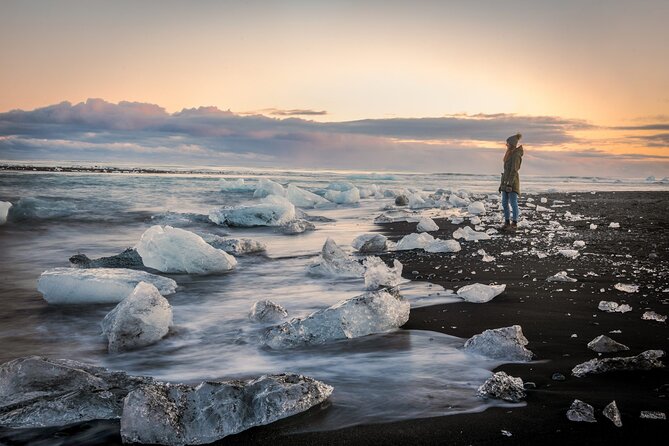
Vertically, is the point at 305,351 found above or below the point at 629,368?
below

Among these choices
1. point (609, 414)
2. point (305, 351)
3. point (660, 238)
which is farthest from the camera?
point (660, 238)

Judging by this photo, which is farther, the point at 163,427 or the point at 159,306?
the point at 159,306

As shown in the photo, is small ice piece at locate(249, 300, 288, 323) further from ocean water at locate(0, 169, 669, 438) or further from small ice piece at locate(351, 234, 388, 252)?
small ice piece at locate(351, 234, 388, 252)

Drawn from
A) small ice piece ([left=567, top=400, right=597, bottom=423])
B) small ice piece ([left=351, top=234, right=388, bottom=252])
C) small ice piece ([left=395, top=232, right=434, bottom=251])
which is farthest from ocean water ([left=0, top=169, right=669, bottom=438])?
small ice piece ([left=395, top=232, right=434, bottom=251])

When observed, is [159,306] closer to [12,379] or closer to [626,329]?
[12,379]

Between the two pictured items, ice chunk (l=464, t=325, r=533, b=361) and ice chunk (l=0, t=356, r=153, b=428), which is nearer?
ice chunk (l=0, t=356, r=153, b=428)

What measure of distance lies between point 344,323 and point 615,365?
5.48 feet

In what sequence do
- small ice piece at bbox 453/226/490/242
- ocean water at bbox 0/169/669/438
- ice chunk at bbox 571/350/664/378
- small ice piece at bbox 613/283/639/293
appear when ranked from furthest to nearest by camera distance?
small ice piece at bbox 453/226/490/242 < small ice piece at bbox 613/283/639/293 < ice chunk at bbox 571/350/664/378 < ocean water at bbox 0/169/669/438

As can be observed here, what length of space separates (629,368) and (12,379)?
318cm

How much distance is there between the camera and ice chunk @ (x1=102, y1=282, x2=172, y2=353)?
11.6 ft

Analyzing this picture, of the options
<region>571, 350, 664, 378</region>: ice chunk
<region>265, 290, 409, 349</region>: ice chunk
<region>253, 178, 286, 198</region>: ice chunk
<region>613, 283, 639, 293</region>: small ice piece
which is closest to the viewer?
<region>571, 350, 664, 378</region>: ice chunk

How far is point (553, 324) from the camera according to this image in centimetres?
359

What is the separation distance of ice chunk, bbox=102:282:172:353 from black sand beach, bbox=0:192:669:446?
133 centimetres

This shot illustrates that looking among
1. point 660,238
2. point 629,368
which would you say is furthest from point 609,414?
point 660,238
